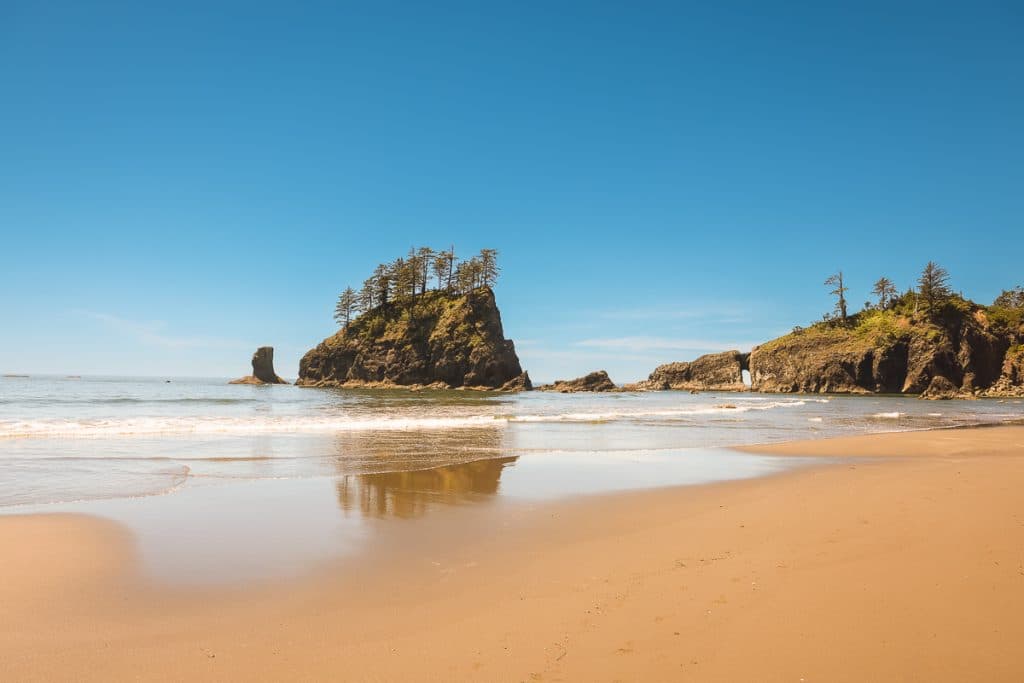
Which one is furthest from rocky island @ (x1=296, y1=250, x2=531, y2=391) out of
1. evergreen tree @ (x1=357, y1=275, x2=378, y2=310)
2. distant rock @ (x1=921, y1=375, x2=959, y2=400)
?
distant rock @ (x1=921, y1=375, x2=959, y2=400)

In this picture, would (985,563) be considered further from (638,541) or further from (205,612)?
(205,612)

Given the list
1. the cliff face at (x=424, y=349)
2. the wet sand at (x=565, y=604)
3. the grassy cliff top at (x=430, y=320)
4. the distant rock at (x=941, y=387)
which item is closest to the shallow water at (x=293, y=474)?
the wet sand at (x=565, y=604)

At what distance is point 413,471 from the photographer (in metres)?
11.6

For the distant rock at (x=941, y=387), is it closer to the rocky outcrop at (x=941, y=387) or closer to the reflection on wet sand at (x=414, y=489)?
Result: the rocky outcrop at (x=941, y=387)

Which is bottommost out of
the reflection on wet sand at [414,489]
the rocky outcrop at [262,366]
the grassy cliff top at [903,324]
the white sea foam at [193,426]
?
the reflection on wet sand at [414,489]

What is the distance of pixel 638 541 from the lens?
6488 mm

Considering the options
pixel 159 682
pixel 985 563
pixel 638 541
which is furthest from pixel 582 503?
pixel 159 682

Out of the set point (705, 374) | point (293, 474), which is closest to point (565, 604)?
point (293, 474)

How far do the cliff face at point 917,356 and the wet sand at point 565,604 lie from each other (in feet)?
242

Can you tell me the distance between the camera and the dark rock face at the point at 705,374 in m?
93.9

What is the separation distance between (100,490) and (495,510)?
21.5 feet

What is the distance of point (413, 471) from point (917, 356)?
82.3m

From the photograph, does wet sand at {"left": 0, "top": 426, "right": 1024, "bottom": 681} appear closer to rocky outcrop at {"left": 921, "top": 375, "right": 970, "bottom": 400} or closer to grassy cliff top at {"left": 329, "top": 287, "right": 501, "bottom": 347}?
rocky outcrop at {"left": 921, "top": 375, "right": 970, "bottom": 400}

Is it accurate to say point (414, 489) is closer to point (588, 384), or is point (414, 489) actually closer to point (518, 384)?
point (518, 384)
